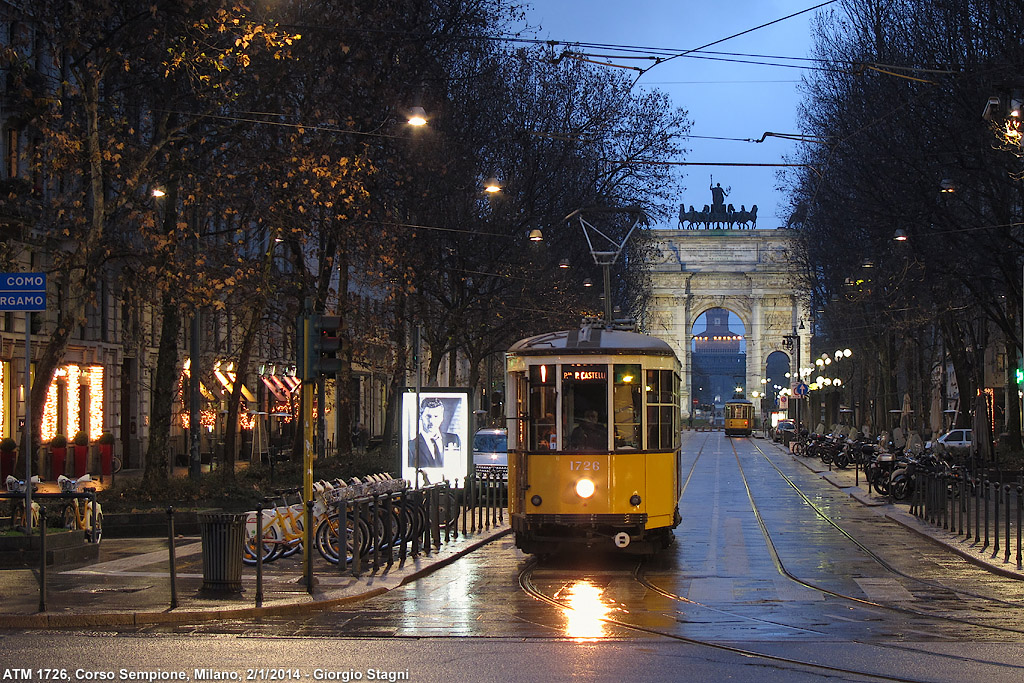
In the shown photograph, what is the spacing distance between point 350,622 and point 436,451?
13.9m

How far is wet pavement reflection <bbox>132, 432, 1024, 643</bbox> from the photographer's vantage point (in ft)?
39.9

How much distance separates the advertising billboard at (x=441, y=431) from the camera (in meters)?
26.2

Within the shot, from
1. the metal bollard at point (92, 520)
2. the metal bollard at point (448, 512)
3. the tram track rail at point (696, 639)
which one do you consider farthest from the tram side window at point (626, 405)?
the metal bollard at point (92, 520)

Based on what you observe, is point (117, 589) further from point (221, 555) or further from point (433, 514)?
point (433, 514)

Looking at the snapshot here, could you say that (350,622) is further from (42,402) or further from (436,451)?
(436,451)

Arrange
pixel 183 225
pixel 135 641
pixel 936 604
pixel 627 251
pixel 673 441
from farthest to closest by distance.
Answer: pixel 627 251 → pixel 183 225 → pixel 673 441 → pixel 936 604 → pixel 135 641

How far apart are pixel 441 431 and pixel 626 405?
9.35m

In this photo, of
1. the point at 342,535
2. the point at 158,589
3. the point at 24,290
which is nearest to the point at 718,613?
the point at 342,535

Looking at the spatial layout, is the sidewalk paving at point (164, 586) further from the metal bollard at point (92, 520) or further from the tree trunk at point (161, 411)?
the tree trunk at point (161, 411)

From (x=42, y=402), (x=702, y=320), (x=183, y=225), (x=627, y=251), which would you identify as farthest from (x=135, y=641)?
(x=702, y=320)

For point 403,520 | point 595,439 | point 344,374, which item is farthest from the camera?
point 344,374

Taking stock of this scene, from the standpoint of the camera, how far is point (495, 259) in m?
41.2

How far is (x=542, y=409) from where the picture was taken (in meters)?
17.7

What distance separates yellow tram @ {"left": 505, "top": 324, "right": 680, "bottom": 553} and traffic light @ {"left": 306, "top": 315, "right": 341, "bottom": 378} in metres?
3.39
